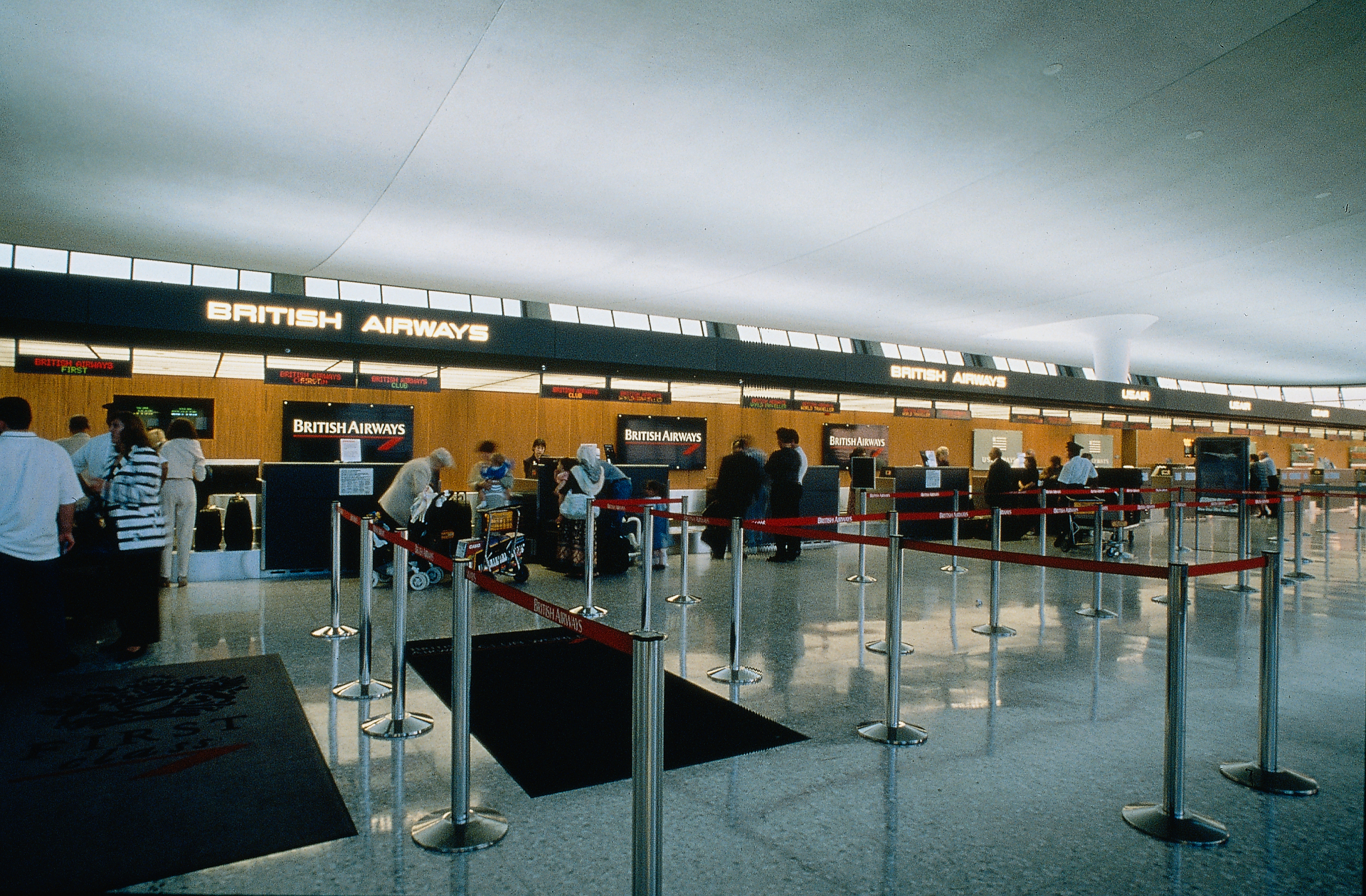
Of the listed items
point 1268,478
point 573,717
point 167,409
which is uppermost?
point 167,409

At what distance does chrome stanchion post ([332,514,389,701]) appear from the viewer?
13.3 ft

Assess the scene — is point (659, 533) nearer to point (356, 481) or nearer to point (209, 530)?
point (356, 481)

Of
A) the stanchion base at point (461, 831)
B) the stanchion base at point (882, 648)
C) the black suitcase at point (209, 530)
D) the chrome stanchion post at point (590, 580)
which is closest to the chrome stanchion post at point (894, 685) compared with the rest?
the stanchion base at point (882, 648)

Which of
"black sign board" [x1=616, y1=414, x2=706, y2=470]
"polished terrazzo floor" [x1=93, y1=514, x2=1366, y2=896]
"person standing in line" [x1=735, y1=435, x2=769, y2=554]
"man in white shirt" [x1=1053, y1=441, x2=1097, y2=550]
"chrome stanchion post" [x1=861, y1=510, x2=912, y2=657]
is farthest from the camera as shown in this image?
"black sign board" [x1=616, y1=414, x2=706, y2=470]

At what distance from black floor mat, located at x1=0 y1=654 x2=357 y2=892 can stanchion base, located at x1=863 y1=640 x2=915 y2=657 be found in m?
3.68

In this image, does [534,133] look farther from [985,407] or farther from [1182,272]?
[985,407]

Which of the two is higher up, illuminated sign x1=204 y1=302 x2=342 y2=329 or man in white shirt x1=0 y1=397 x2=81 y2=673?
illuminated sign x1=204 y1=302 x2=342 y2=329

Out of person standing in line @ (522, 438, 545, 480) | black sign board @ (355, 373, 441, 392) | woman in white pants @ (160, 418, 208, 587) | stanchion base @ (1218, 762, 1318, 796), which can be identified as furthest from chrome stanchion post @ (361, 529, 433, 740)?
black sign board @ (355, 373, 441, 392)

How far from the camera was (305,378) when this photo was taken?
9609 mm

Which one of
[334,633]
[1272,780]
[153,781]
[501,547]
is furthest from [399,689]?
[501,547]

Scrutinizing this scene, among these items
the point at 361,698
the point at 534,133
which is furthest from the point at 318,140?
the point at 361,698

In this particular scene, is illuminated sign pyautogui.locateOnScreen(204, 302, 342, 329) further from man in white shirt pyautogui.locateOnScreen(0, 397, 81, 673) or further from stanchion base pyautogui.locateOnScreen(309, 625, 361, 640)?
stanchion base pyautogui.locateOnScreen(309, 625, 361, 640)

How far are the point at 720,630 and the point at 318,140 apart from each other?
4.83 meters

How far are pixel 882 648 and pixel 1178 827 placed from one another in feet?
8.86
